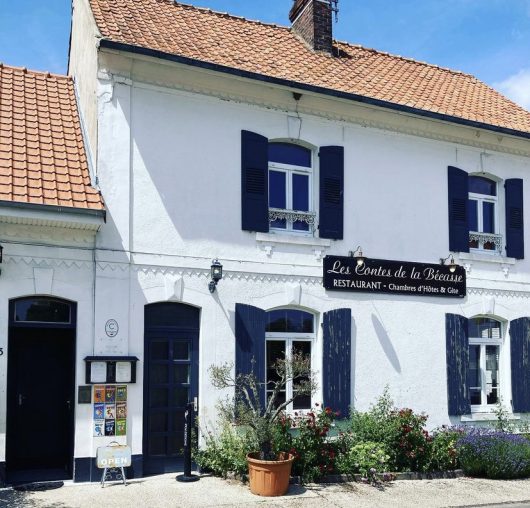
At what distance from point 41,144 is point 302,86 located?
4.50 meters

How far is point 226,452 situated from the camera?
10.5 metres

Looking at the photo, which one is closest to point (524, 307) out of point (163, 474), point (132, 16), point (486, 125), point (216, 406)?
point (486, 125)

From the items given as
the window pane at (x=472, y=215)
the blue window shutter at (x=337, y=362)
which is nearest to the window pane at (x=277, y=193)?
the blue window shutter at (x=337, y=362)

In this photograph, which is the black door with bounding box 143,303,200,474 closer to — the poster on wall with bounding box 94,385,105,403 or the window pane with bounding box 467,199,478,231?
the poster on wall with bounding box 94,385,105,403

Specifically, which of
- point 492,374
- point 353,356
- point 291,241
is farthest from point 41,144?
point 492,374

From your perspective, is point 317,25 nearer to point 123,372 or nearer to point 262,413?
point 262,413

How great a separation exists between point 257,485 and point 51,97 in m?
7.71

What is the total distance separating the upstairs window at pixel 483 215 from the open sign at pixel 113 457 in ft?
26.5

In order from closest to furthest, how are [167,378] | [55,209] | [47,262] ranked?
[55,209], [47,262], [167,378]

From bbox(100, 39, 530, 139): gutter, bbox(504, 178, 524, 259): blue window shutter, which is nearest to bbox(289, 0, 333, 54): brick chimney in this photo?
bbox(100, 39, 530, 139): gutter

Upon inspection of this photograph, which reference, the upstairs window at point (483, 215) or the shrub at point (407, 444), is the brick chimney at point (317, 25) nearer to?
the upstairs window at point (483, 215)

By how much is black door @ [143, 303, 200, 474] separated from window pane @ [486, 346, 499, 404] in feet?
20.8

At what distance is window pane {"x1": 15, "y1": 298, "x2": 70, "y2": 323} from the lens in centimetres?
1003

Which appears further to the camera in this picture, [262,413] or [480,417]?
[480,417]
